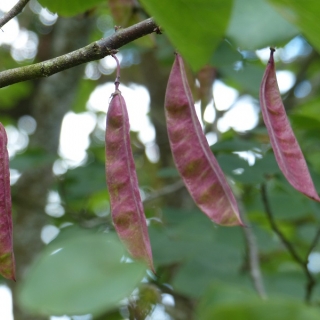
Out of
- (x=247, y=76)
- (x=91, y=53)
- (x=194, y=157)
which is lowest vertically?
(x=247, y=76)

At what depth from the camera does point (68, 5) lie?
3.61ft

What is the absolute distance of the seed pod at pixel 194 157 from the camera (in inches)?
35.1

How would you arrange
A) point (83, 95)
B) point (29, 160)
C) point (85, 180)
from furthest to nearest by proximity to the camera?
point (83, 95) < point (85, 180) < point (29, 160)

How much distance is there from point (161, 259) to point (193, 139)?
0.87m

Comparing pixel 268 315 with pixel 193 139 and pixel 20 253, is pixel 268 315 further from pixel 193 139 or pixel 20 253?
pixel 20 253

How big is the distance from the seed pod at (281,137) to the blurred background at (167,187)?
8 cm

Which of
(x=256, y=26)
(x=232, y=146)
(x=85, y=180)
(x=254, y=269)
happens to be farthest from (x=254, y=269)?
(x=256, y=26)

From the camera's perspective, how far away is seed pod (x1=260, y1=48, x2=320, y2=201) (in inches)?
33.9

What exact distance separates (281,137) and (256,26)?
230mm

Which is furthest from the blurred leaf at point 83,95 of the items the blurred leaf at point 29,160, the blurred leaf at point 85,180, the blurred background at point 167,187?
the blurred leaf at point 29,160

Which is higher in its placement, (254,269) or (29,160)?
(29,160)

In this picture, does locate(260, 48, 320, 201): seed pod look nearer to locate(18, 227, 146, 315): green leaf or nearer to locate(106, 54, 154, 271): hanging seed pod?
locate(106, 54, 154, 271): hanging seed pod

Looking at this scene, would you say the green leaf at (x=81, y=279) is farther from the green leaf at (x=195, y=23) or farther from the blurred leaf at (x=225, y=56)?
the blurred leaf at (x=225, y=56)

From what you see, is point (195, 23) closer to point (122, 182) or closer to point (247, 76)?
point (122, 182)
